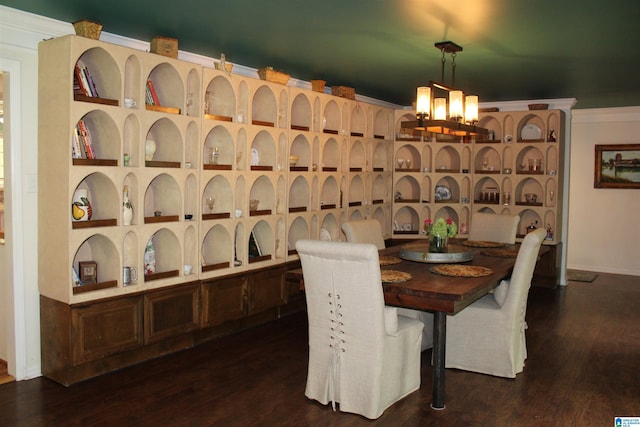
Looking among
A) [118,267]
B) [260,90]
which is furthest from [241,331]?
[260,90]

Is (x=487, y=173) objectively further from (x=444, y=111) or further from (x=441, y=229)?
(x=444, y=111)

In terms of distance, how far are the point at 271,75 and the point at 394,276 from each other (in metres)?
2.47

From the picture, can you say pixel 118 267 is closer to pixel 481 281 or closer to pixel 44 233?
pixel 44 233

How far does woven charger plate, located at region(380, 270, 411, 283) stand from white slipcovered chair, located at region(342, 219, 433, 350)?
0.86 metres

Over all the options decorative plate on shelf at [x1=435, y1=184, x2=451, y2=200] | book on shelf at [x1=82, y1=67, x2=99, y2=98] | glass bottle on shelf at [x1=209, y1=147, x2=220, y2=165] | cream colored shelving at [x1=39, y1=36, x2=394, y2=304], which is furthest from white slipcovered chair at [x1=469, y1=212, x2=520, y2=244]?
book on shelf at [x1=82, y1=67, x2=99, y2=98]

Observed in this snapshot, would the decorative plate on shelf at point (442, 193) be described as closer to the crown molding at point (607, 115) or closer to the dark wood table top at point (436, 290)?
the crown molding at point (607, 115)

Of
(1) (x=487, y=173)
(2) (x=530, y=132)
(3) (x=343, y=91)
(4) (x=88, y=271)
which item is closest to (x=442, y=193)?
(1) (x=487, y=173)

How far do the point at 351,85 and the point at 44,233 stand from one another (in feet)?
12.0

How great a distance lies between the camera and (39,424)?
10.00ft

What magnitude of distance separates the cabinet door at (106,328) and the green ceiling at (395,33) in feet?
6.33

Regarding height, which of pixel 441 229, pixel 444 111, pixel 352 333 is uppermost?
pixel 444 111

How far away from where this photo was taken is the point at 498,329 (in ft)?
12.5

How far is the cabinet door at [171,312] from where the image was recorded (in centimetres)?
405

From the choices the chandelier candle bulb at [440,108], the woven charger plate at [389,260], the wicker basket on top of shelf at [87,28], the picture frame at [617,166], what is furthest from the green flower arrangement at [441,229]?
the picture frame at [617,166]
